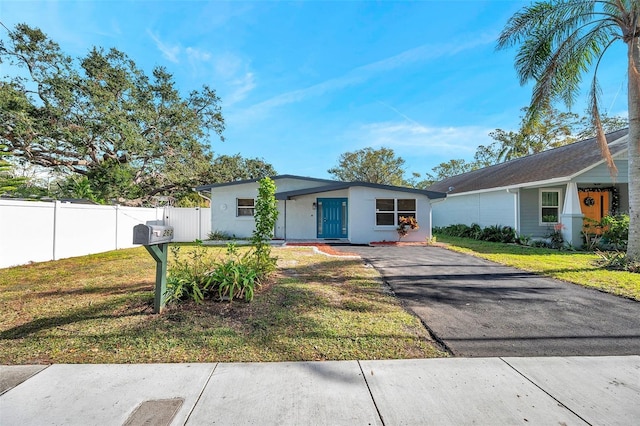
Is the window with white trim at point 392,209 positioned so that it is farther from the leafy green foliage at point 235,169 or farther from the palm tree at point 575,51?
the leafy green foliage at point 235,169

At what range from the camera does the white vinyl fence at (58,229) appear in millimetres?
7566

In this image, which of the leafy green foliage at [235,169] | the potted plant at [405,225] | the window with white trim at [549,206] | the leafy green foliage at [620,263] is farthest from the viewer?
the leafy green foliage at [235,169]

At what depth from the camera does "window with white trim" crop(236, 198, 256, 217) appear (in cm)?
1583

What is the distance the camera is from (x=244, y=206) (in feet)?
52.0

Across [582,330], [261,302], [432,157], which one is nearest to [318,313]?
[261,302]

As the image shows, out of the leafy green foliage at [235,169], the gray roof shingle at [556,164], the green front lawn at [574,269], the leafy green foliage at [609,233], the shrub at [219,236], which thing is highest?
the leafy green foliage at [235,169]

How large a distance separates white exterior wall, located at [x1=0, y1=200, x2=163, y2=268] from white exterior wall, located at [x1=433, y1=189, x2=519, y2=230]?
59.1ft

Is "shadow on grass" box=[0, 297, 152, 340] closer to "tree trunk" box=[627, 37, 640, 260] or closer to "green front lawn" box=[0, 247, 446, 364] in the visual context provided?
"green front lawn" box=[0, 247, 446, 364]

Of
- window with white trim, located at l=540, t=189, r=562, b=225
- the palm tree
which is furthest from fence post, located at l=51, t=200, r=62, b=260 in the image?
window with white trim, located at l=540, t=189, r=562, b=225

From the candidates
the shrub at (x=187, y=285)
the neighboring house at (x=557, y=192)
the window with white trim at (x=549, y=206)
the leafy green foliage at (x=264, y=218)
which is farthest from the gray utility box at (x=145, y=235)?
the window with white trim at (x=549, y=206)

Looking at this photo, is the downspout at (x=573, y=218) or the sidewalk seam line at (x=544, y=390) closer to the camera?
the sidewalk seam line at (x=544, y=390)

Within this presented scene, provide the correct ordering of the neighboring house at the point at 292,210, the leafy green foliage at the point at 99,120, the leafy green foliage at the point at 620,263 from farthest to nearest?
the leafy green foliage at the point at 99,120 → the neighboring house at the point at 292,210 → the leafy green foliage at the point at 620,263

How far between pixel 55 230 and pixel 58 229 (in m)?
0.11

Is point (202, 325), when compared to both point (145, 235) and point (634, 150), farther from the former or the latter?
point (634, 150)
